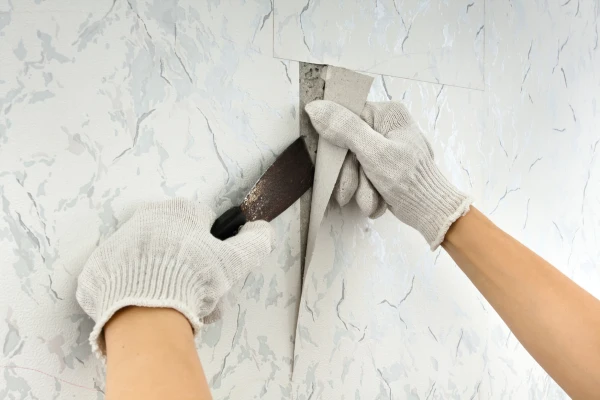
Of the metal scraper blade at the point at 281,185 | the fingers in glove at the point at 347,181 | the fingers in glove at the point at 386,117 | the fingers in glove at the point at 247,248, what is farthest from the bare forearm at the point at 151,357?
the fingers in glove at the point at 386,117

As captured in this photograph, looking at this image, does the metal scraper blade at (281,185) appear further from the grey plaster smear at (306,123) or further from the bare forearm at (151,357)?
the bare forearm at (151,357)

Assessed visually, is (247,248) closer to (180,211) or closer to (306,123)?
(180,211)

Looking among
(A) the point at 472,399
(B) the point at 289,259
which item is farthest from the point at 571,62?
(B) the point at 289,259

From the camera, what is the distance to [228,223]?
78 cm

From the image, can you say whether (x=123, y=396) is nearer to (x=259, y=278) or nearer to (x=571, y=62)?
(x=259, y=278)

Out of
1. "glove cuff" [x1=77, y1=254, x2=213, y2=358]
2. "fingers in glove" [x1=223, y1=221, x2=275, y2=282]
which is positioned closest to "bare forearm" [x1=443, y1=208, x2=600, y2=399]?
"fingers in glove" [x1=223, y1=221, x2=275, y2=282]

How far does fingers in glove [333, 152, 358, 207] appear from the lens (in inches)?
35.2

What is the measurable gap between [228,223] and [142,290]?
0.67 ft

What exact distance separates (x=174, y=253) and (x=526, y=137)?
103 centimetres

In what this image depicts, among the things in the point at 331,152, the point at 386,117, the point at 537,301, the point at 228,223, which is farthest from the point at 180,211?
the point at 537,301

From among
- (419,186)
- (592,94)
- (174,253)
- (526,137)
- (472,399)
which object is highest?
(592,94)

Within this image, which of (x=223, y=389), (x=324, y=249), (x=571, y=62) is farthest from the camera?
(x=571, y=62)

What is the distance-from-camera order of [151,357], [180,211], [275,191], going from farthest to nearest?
[275,191] → [180,211] → [151,357]

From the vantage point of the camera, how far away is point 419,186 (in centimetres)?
89
